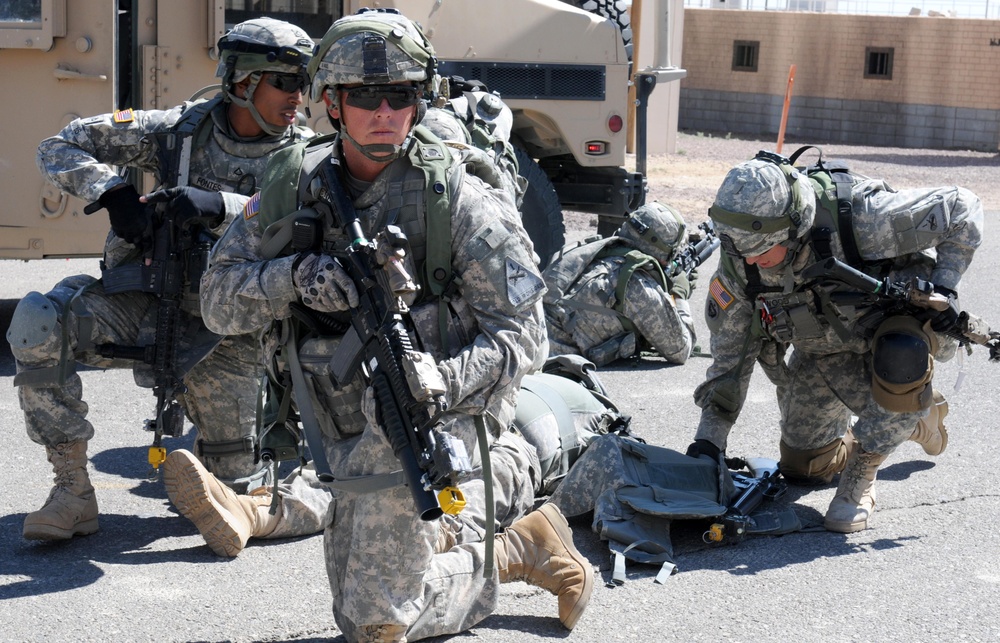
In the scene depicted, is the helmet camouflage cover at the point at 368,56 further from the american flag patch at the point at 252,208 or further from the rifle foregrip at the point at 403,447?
the rifle foregrip at the point at 403,447

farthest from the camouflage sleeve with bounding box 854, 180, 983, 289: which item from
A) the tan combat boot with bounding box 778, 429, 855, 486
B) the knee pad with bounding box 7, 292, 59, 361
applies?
the knee pad with bounding box 7, 292, 59, 361

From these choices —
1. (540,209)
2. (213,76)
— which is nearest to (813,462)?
(540,209)

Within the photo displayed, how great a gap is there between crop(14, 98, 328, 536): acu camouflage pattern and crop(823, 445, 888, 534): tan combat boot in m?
1.88

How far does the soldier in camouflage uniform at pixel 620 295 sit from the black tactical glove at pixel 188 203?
8.84ft

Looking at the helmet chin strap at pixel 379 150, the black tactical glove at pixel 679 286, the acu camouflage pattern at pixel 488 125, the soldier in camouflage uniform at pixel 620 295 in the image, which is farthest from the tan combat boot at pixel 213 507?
the black tactical glove at pixel 679 286

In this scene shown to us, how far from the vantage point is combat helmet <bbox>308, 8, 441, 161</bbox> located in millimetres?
3381

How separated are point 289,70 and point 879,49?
18677mm

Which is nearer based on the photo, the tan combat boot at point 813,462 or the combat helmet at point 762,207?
the combat helmet at point 762,207

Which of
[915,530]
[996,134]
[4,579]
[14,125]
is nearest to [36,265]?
[14,125]

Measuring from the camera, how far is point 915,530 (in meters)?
4.68

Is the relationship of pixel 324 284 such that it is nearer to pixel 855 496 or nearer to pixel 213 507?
pixel 213 507

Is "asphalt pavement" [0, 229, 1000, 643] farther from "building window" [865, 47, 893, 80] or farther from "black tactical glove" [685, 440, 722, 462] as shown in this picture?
"building window" [865, 47, 893, 80]

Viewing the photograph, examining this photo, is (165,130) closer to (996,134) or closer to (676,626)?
(676,626)

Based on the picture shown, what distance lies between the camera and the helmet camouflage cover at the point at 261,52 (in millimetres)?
4547
